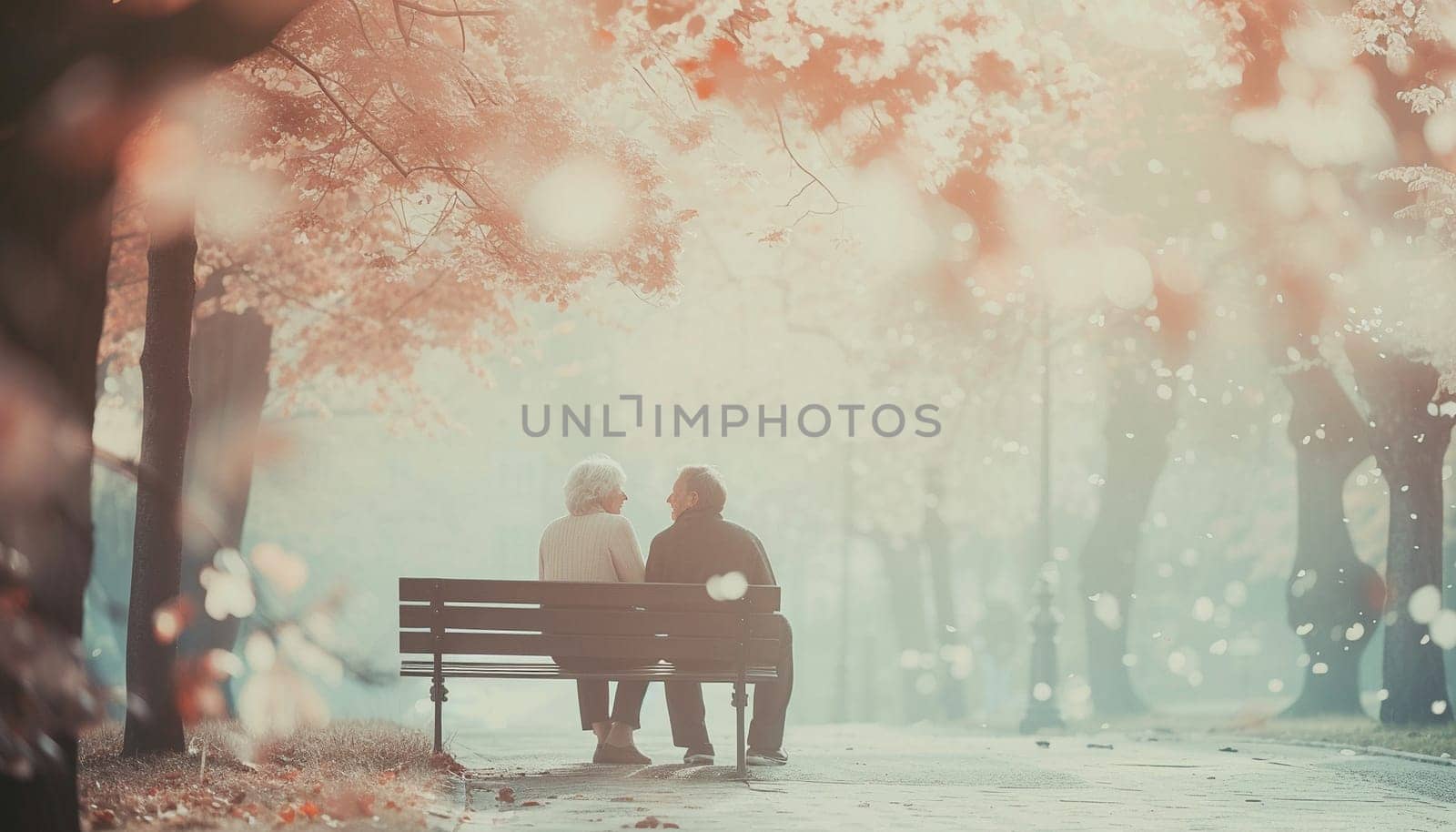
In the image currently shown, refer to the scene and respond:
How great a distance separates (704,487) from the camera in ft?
37.0

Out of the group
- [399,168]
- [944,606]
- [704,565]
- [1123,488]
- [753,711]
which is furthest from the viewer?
[944,606]

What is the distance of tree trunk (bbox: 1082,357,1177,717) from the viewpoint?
89.7ft

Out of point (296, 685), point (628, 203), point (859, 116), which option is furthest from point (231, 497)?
point (296, 685)

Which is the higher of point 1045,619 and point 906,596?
point 906,596

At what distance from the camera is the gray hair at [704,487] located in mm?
11258

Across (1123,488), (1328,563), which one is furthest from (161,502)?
(1123,488)

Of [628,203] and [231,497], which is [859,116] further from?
[231,497]

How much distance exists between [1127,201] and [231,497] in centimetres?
1249

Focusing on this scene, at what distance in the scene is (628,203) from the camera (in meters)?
14.5

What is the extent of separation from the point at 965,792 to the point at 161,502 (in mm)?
4937

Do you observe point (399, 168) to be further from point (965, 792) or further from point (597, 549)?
point (965, 792)

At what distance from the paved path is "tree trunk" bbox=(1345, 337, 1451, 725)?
10.1ft

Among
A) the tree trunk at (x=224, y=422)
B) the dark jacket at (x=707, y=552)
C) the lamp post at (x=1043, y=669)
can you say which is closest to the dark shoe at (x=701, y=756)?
the dark jacket at (x=707, y=552)

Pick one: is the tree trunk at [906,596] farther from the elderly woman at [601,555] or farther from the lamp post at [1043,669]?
the elderly woman at [601,555]
